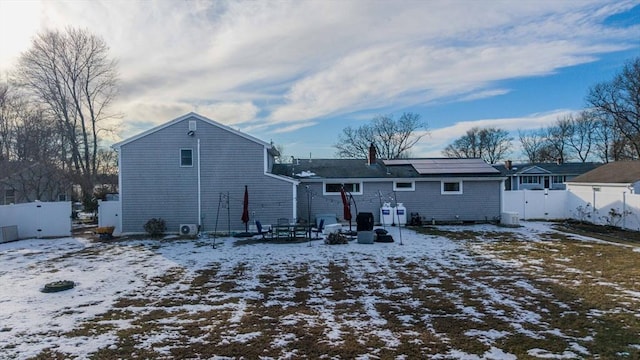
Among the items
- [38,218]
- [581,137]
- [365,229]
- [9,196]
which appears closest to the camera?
[365,229]

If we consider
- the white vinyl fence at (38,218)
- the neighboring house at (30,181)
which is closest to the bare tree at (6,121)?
the neighboring house at (30,181)

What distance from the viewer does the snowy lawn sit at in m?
5.29

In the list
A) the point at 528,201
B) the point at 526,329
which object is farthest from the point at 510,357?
the point at 528,201

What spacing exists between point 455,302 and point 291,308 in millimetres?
3053

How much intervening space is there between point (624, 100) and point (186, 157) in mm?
34751

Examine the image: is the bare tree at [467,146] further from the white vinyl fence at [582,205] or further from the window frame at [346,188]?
the window frame at [346,188]

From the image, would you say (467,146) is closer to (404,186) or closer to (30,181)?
(404,186)

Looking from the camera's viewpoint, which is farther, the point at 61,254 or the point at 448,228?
the point at 448,228

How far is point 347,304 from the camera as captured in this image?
23.7ft

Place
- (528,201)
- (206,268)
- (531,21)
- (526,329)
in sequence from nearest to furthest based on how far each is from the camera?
(526,329)
(206,268)
(531,21)
(528,201)

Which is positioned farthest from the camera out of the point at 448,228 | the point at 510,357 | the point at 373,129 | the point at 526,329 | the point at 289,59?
the point at 373,129

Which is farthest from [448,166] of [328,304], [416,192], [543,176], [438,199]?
[543,176]

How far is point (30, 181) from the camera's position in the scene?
26.4m

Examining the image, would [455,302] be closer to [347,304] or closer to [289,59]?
[347,304]
